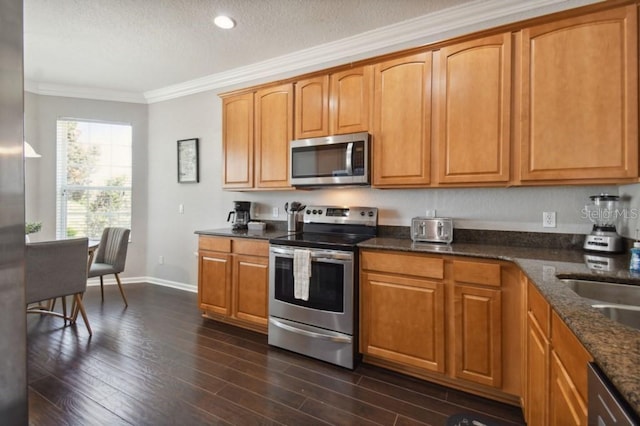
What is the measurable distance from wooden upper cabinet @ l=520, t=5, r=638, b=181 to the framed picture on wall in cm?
362

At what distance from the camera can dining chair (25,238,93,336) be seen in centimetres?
235

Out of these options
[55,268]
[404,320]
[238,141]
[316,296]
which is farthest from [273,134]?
[55,268]

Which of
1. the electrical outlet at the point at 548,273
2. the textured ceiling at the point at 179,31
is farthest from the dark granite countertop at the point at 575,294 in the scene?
the textured ceiling at the point at 179,31

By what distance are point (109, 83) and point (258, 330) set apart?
3.81m

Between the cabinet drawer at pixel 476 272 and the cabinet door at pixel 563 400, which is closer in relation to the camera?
the cabinet door at pixel 563 400

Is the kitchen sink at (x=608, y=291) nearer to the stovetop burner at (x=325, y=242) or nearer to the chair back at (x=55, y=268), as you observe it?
the stovetop burner at (x=325, y=242)

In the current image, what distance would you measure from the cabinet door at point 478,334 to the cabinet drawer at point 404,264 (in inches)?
6.6

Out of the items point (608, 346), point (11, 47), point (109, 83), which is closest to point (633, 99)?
point (608, 346)

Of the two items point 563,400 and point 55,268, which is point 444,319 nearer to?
point 563,400

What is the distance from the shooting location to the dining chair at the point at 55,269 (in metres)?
2.35

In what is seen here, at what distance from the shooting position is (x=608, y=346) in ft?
2.32

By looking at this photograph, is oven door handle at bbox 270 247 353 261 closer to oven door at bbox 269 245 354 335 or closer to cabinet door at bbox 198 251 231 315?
oven door at bbox 269 245 354 335

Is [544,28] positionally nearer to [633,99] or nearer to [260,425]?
[633,99]

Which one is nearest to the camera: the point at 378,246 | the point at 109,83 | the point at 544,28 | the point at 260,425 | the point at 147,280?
the point at 260,425
